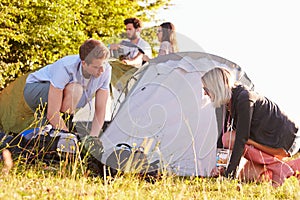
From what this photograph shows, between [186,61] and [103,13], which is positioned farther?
[103,13]

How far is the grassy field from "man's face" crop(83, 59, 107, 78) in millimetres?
764

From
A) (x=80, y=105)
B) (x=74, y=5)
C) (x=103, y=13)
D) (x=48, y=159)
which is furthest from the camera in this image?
(x=103, y=13)

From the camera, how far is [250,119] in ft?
12.6

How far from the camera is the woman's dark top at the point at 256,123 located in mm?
3830

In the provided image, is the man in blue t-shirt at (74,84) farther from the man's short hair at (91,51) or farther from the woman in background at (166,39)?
the woman in background at (166,39)

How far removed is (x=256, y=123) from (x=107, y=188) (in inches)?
57.9

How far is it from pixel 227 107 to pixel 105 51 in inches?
34.5

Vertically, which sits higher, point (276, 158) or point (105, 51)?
point (105, 51)

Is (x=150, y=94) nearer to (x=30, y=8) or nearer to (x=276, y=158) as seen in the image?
(x=276, y=158)

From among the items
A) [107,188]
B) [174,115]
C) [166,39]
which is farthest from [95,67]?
[107,188]

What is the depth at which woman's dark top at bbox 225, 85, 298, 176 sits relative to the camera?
12.6ft

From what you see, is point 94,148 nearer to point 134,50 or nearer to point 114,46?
point 114,46

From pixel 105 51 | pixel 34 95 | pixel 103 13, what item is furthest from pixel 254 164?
pixel 103 13

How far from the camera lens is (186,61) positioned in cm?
464
